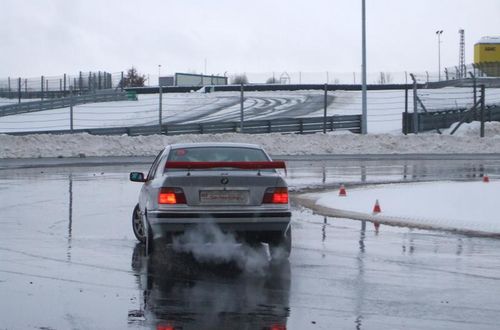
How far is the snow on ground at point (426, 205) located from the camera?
14361 millimetres

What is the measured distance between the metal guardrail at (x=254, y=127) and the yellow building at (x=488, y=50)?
4065 cm

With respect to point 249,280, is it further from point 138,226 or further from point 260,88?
point 260,88

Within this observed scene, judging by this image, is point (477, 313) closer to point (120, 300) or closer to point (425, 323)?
point (425, 323)

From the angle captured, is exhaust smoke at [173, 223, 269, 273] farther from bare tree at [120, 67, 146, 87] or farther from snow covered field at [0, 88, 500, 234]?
bare tree at [120, 67, 146, 87]

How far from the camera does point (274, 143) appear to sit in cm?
3531

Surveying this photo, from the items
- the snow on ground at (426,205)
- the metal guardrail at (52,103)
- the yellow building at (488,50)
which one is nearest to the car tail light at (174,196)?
the snow on ground at (426,205)

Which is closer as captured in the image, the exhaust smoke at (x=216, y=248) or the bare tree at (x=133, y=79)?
the exhaust smoke at (x=216, y=248)

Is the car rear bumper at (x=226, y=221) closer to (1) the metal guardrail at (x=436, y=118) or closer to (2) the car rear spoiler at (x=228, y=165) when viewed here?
(2) the car rear spoiler at (x=228, y=165)

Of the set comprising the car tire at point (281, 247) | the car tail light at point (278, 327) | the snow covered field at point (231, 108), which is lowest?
the car tail light at point (278, 327)

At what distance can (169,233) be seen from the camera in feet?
33.6

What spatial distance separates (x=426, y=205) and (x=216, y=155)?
5.93 meters

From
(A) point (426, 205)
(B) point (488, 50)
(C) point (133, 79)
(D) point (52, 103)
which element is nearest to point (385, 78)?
(B) point (488, 50)

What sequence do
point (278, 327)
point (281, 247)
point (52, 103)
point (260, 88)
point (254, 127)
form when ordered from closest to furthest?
point (278, 327) < point (281, 247) < point (254, 127) < point (52, 103) < point (260, 88)

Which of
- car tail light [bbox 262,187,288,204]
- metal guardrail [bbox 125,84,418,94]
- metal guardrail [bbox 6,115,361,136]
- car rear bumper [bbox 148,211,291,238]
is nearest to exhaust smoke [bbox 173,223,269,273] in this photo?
car rear bumper [bbox 148,211,291,238]
